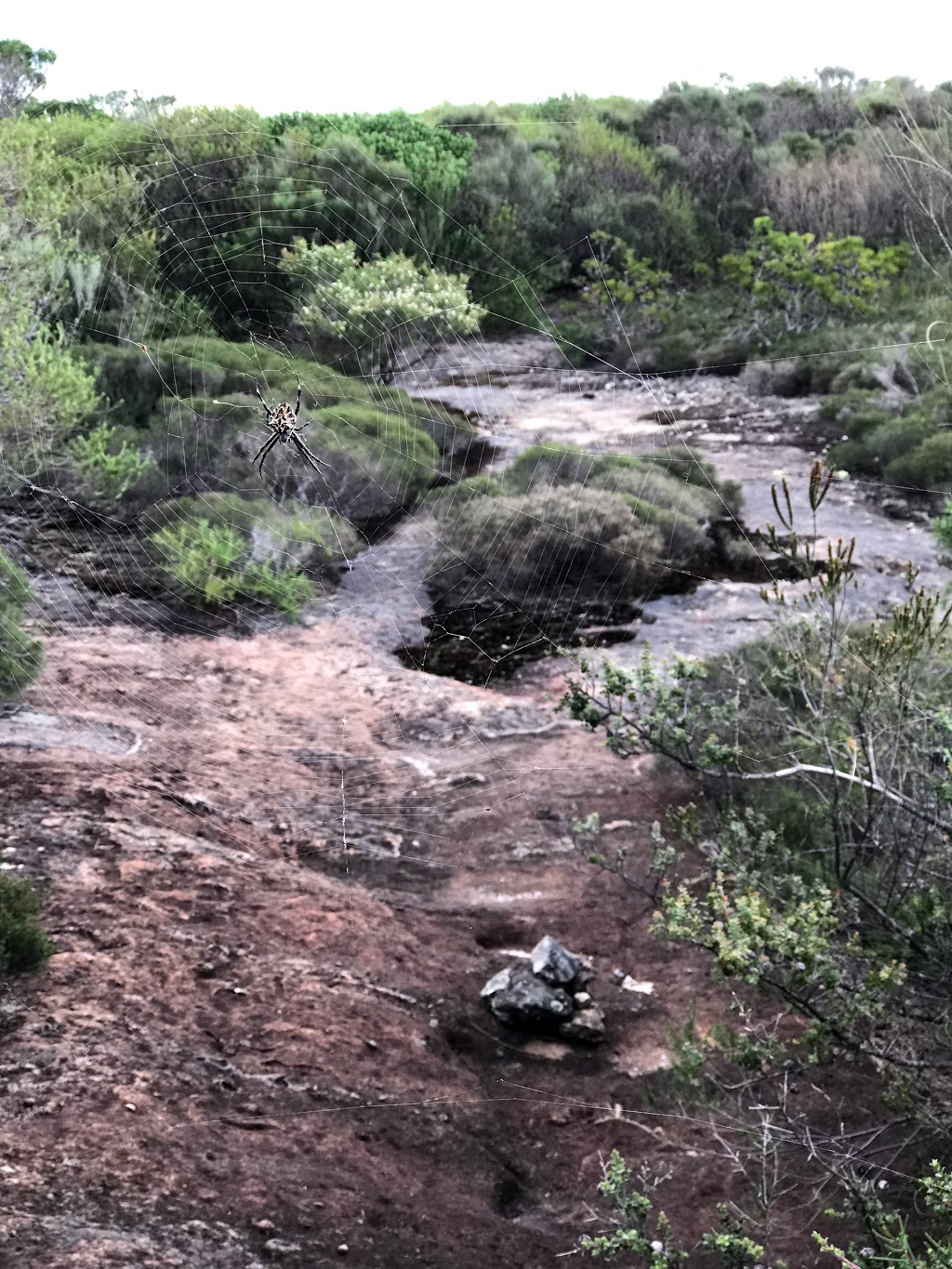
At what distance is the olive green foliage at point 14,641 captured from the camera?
3.01 meters

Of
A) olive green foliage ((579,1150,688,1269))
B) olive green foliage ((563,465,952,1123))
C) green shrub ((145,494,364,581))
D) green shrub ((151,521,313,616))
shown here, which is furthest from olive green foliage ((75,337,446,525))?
olive green foliage ((579,1150,688,1269))

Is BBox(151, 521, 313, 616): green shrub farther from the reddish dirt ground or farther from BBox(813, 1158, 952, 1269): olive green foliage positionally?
BBox(813, 1158, 952, 1269): olive green foliage

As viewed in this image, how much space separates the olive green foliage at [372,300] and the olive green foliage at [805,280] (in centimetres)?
220

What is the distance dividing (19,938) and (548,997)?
1.14 m

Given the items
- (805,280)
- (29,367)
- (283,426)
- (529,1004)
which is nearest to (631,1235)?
(529,1004)

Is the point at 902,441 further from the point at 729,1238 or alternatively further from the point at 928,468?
the point at 729,1238

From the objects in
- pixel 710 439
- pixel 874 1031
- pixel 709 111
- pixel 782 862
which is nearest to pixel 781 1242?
pixel 874 1031

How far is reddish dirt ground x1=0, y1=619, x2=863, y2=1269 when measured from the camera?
1.93 metres

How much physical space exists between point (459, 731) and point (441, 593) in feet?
1.62

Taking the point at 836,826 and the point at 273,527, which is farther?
the point at 273,527

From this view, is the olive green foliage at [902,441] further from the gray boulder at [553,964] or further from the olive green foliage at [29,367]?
the olive green foliage at [29,367]

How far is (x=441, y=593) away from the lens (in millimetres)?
3453

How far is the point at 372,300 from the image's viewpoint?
3.30m

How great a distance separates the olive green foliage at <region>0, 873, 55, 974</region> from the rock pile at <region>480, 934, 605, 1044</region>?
964 millimetres
